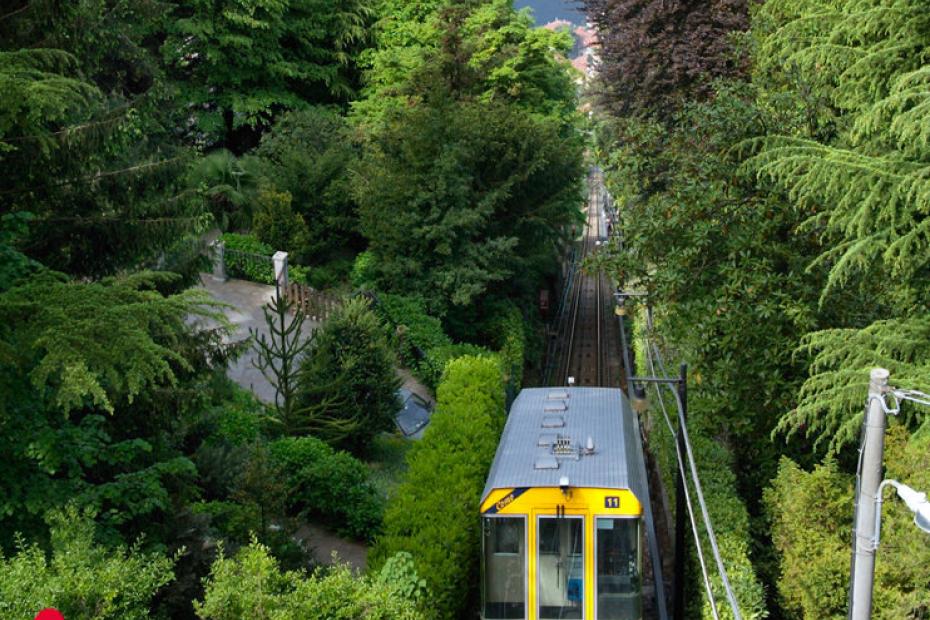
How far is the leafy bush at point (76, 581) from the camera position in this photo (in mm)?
7707

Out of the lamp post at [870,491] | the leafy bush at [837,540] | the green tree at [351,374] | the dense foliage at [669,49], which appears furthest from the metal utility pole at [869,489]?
the dense foliage at [669,49]

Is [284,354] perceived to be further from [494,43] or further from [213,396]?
[494,43]

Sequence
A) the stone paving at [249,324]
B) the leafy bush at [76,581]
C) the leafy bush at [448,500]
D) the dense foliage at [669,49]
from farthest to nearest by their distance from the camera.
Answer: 1. the dense foliage at [669,49]
2. the stone paving at [249,324]
3. the leafy bush at [448,500]
4. the leafy bush at [76,581]

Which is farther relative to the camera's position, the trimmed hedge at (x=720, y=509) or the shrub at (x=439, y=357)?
the shrub at (x=439, y=357)

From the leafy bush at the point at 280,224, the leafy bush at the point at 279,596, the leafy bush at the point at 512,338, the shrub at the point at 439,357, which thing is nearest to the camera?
the leafy bush at the point at 279,596

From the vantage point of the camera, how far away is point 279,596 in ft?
29.5

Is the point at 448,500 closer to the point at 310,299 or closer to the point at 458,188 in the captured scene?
the point at 458,188

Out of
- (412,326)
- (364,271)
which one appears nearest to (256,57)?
(364,271)

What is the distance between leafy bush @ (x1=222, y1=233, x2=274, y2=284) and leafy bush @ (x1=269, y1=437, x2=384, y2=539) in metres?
13.3

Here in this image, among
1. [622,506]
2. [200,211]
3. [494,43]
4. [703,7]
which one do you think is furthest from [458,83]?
[622,506]

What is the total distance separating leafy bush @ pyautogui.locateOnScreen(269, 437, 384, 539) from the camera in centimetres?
1739

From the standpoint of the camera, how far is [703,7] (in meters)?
28.9

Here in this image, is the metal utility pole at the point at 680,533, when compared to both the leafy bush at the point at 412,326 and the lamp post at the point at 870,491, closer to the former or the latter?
the lamp post at the point at 870,491

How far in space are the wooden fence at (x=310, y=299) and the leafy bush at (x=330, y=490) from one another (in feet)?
34.2
